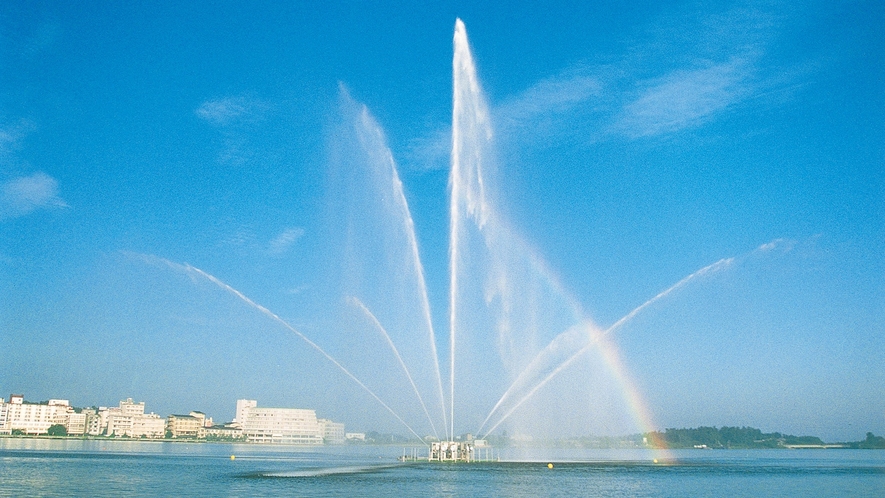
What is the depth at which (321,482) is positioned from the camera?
51562 millimetres

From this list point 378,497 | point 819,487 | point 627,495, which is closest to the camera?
point 378,497

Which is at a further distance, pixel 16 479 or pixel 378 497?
pixel 16 479

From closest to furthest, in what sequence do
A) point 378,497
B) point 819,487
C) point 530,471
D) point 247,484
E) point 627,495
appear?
point 378,497
point 627,495
point 247,484
point 819,487
point 530,471

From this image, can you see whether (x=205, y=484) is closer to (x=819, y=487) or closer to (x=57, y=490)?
(x=57, y=490)

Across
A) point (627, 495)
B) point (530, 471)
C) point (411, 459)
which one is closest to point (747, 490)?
point (627, 495)

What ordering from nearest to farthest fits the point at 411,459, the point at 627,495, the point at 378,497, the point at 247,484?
1. the point at 378,497
2. the point at 627,495
3. the point at 247,484
4. the point at 411,459

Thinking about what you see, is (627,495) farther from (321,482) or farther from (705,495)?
(321,482)

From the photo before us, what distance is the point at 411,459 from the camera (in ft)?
272

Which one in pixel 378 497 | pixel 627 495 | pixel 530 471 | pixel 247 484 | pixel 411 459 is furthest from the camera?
pixel 411 459

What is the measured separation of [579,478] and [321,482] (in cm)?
2076

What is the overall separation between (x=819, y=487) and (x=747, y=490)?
8671mm

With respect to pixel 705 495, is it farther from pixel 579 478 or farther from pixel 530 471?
pixel 530 471

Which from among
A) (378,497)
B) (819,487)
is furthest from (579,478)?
(378,497)

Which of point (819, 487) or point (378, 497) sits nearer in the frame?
point (378, 497)
